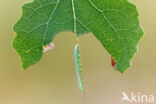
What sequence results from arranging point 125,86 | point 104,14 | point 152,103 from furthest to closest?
point 125,86 < point 152,103 < point 104,14

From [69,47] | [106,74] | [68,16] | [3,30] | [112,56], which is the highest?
[68,16]

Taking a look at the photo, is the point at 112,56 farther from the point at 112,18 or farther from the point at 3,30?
the point at 3,30

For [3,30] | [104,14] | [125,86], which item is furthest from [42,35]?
[125,86]

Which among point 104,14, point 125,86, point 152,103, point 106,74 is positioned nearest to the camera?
point 104,14

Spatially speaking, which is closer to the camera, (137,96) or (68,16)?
(68,16)

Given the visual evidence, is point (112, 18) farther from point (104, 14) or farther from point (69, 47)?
point (69, 47)

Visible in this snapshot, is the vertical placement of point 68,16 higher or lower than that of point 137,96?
higher
